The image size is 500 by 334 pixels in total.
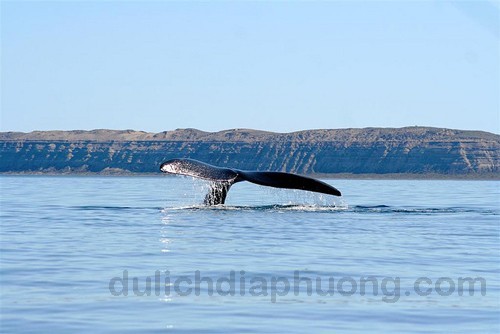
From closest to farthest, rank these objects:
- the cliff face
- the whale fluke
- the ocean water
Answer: the ocean water → the whale fluke → the cliff face

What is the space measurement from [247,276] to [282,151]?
15529cm

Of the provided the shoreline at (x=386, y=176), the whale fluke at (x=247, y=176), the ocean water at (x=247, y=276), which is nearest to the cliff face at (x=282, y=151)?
the shoreline at (x=386, y=176)

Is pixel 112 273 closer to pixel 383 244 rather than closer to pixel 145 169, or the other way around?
pixel 383 244

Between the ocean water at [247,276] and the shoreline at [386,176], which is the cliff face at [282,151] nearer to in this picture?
the shoreline at [386,176]

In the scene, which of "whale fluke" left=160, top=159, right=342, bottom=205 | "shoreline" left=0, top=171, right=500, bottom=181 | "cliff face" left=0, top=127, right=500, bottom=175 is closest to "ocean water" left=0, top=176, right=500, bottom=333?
"whale fluke" left=160, top=159, right=342, bottom=205

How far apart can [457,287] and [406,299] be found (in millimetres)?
1214

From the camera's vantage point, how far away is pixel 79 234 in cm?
1855

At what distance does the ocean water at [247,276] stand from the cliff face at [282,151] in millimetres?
133450

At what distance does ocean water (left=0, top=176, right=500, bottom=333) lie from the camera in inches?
402

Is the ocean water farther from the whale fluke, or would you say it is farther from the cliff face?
the cliff face

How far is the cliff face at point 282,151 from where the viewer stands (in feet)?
512

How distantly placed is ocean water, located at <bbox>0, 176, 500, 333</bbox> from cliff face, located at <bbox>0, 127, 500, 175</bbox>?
5254 inches

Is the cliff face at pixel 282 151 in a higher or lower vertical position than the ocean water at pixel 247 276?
higher

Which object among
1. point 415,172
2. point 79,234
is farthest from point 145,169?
point 79,234
